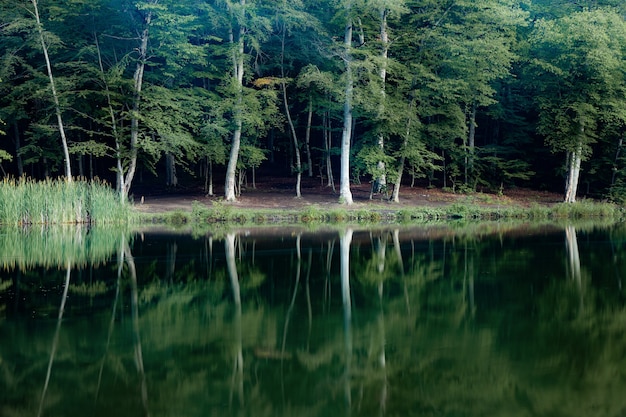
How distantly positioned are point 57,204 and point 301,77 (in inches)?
529

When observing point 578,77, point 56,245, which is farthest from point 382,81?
point 56,245

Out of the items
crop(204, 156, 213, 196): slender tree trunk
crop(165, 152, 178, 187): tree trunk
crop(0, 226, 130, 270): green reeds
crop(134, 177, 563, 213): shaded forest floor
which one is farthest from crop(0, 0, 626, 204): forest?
crop(0, 226, 130, 270): green reeds

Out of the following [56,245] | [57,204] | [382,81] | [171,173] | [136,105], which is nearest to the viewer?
[56,245]

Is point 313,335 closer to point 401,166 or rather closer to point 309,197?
point 401,166

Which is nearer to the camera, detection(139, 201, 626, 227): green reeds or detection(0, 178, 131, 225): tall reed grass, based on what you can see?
detection(0, 178, 131, 225): tall reed grass

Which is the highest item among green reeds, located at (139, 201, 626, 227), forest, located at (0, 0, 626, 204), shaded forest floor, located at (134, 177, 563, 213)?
forest, located at (0, 0, 626, 204)

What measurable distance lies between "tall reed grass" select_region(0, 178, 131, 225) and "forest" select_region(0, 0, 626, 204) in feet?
12.3

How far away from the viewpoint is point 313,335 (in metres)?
9.99

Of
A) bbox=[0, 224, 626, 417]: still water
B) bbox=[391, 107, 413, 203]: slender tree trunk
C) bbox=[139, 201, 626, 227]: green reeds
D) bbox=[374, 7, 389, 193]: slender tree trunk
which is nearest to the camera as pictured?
bbox=[0, 224, 626, 417]: still water

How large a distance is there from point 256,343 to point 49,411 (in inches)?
125

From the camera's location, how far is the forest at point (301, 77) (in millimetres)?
34656

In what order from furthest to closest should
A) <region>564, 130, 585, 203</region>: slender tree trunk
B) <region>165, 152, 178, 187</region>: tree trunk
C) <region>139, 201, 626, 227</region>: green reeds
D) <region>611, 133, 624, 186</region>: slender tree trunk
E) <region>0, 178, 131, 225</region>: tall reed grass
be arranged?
<region>165, 152, 178, 187</region>: tree trunk, <region>611, 133, 624, 186</region>: slender tree trunk, <region>564, 130, 585, 203</region>: slender tree trunk, <region>139, 201, 626, 227</region>: green reeds, <region>0, 178, 131, 225</region>: tall reed grass

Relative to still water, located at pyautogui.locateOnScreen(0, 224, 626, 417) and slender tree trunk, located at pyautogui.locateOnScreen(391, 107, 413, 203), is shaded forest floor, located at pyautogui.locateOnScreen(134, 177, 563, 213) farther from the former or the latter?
still water, located at pyautogui.locateOnScreen(0, 224, 626, 417)

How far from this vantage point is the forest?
114 feet
